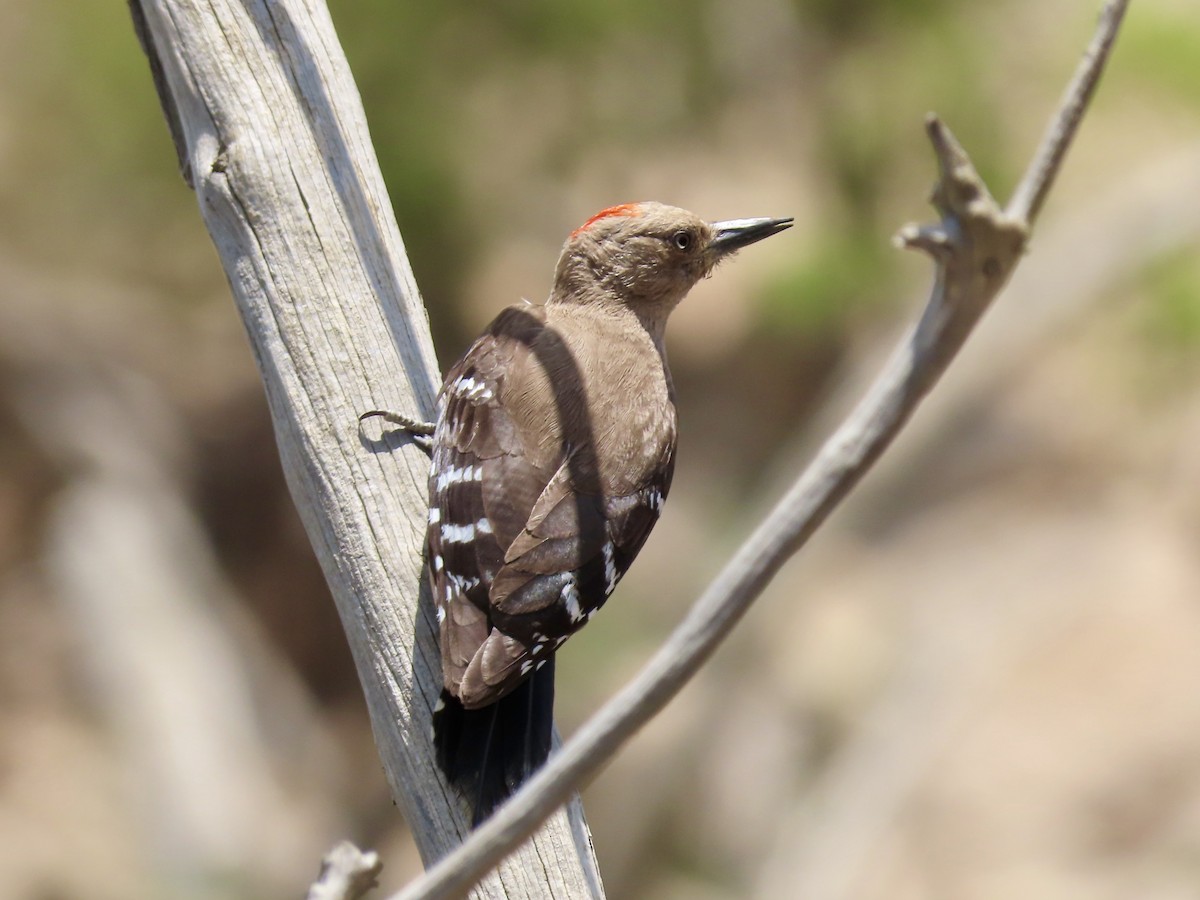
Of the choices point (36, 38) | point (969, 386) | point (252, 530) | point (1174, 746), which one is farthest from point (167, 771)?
point (1174, 746)

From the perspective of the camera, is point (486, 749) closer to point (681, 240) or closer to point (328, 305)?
point (328, 305)

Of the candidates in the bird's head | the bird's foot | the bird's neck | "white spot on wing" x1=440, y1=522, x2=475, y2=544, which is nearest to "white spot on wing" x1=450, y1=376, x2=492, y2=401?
the bird's foot

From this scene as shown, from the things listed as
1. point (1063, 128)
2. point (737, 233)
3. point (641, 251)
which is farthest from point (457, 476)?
point (1063, 128)

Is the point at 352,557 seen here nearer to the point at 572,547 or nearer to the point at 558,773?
the point at 572,547

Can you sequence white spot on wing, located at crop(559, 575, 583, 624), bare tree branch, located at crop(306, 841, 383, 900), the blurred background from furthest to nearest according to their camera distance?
the blurred background
white spot on wing, located at crop(559, 575, 583, 624)
bare tree branch, located at crop(306, 841, 383, 900)

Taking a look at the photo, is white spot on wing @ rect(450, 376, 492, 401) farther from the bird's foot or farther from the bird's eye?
the bird's eye

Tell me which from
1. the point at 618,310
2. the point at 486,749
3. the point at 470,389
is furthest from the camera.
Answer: the point at 618,310

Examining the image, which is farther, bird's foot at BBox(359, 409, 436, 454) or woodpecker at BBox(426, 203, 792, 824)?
bird's foot at BBox(359, 409, 436, 454)
